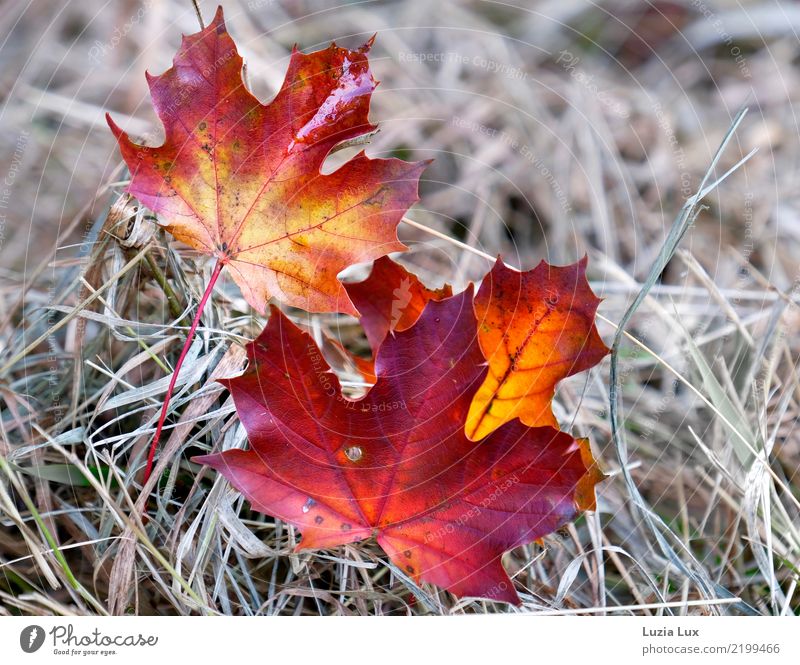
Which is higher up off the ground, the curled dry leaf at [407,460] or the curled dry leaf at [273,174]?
the curled dry leaf at [273,174]

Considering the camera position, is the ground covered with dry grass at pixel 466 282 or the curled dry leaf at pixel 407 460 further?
the ground covered with dry grass at pixel 466 282

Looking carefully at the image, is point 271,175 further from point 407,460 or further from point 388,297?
point 407,460

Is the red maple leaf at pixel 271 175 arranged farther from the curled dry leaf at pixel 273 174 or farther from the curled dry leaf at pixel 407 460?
the curled dry leaf at pixel 407 460

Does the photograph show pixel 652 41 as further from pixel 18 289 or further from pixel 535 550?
pixel 18 289

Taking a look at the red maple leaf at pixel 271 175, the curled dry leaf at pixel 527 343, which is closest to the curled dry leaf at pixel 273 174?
the red maple leaf at pixel 271 175

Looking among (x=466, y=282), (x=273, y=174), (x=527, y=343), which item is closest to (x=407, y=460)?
(x=527, y=343)

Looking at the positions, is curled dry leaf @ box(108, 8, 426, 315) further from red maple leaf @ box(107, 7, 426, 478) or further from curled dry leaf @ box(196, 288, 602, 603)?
curled dry leaf @ box(196, 288, 602, 603)
